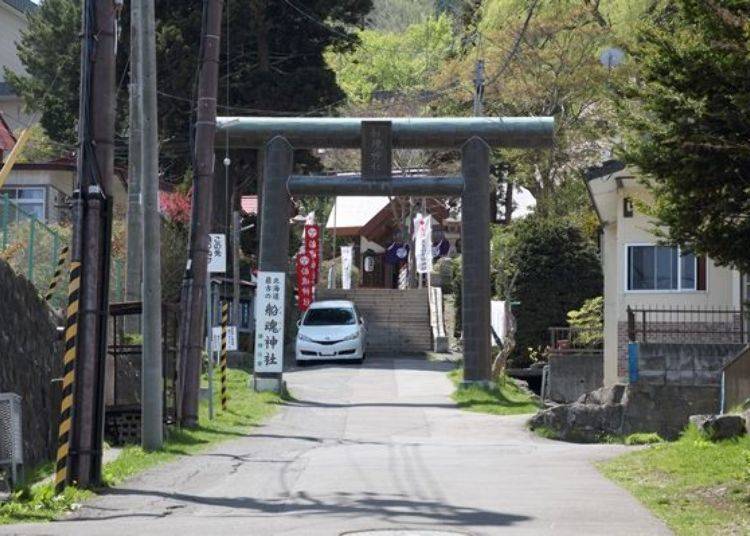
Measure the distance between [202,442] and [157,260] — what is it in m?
3.40

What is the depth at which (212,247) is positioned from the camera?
80.4 feet

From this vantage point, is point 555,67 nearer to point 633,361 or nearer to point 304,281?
point 304,281

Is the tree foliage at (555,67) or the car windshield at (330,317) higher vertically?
the tree foliage at (555,67)

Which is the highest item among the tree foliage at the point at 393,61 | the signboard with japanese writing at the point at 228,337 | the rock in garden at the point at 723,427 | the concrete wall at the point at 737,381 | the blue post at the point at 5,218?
the tree foliage at the point at 393,61

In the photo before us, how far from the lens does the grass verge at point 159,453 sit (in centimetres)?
1198

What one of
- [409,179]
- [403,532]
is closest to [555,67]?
[409,179]

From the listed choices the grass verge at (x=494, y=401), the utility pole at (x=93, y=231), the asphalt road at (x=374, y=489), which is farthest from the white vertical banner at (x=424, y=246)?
the utility pole at (x=93, y=231)

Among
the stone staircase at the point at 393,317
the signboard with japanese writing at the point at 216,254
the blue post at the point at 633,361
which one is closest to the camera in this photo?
the signboard with japanese writing at the point at 216,254

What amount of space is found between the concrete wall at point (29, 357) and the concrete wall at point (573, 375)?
1982cm

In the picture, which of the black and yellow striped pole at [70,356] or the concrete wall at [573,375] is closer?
the black and yellow striped pole at [70,356]

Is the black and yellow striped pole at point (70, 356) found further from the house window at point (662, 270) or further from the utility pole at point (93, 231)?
the house window at point (662, 270)

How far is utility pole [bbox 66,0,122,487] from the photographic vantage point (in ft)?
44.6

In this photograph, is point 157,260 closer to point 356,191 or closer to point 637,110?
point 637,110

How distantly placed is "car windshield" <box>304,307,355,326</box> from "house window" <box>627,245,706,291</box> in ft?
38.1
